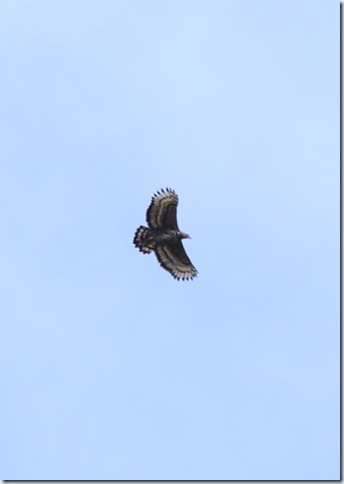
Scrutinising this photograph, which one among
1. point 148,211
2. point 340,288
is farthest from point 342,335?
point 148,211

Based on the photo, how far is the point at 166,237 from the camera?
386ft

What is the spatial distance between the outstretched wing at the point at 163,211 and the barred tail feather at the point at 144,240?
0.43m

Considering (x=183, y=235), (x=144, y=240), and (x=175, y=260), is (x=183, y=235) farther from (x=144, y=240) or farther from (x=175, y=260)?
(x=144, y=240)

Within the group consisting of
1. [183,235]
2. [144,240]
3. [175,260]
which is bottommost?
[175,260]

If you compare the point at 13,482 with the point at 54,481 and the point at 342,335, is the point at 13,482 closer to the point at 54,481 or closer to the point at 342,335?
the point at 54,481

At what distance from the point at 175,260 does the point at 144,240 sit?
74.7 inches

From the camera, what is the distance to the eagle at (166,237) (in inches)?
4609

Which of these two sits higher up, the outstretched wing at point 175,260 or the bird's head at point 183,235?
the bird's head at point 183,235

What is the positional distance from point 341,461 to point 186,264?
14.4 meters

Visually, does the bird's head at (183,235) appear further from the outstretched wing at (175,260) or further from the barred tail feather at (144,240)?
the barred tail feather at (144,240)

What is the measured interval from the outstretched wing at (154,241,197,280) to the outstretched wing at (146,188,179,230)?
3.72 ft

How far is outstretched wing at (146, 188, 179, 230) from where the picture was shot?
117 meters

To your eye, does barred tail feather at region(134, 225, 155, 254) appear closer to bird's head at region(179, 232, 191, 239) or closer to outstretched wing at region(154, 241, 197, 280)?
outstretched wing at region(154, 241, 197, 280)

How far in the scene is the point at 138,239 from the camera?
118 metres
